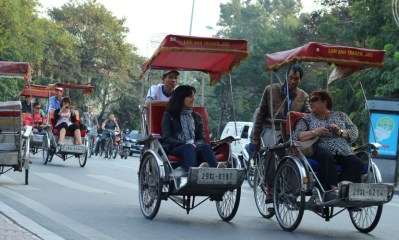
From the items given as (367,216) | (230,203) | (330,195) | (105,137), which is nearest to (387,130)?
(105,137)

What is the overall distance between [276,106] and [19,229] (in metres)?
4.35

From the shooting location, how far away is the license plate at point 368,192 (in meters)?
10.6

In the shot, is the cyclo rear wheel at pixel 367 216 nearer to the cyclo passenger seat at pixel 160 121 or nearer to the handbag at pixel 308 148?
the handbag at pixel 308 148

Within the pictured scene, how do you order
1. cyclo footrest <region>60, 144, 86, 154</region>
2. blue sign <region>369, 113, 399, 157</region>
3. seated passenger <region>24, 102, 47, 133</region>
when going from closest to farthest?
cyclo footrest <region>60, 144, 86, 154</region> < seated passenger <region>24, 102, 47, 133</region> < blue sign <region>369, 113, 399, 157</region>

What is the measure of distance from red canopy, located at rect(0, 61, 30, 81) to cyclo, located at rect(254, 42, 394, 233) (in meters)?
6.84

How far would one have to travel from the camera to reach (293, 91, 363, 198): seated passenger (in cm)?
1116

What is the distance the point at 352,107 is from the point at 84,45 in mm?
36667

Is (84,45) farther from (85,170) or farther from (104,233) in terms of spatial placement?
(104,233)

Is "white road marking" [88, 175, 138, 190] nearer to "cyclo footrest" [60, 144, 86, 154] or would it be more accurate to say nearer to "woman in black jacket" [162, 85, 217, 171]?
"cyclo footrest" [60, 144, 86, 154]

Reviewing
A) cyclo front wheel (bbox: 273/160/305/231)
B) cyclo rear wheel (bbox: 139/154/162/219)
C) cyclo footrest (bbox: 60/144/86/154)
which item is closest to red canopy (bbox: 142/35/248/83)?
cyclo rear wheel (bbox: 139/154/162/219)

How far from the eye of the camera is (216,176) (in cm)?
1151

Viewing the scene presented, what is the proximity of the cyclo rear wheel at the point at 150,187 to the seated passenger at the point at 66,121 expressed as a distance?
11.9 m

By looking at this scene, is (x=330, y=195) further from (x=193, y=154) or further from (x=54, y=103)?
(x=54, y=103)

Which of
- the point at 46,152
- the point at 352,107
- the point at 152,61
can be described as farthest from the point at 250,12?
the point at 152,61
